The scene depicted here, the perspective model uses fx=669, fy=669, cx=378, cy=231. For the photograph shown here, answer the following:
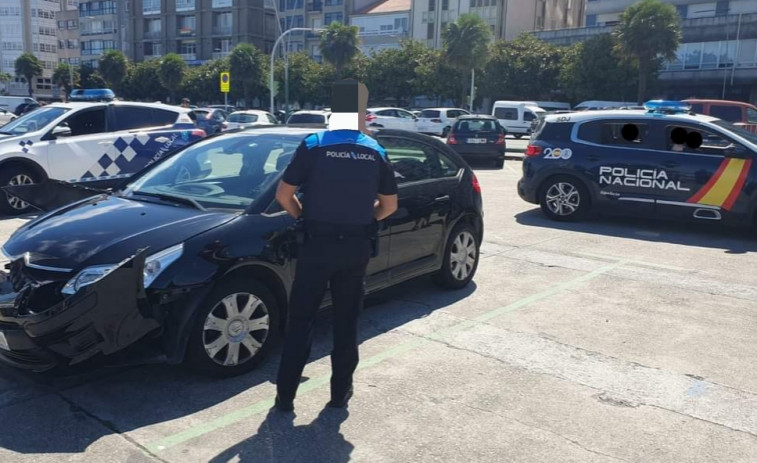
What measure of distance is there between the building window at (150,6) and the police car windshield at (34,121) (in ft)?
283

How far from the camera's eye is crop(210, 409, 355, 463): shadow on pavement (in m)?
3.31

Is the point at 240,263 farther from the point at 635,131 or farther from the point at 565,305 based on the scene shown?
the point at 635,131

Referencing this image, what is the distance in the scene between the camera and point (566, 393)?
414 centimetres

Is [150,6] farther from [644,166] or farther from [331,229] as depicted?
[331,229]

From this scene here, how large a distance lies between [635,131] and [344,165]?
755 cm

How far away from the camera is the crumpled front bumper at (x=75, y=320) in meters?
3.52

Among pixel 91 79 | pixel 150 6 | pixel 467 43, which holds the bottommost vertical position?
pixel 91 79

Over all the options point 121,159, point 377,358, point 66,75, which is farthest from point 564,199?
point 66,75

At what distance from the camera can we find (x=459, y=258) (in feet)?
20.6

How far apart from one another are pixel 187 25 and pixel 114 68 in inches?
773

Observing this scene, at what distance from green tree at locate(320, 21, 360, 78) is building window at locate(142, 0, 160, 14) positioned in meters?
43.2

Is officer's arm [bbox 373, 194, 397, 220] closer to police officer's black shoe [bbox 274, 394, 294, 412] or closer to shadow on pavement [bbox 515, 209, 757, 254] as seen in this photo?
police officer's black shoe [bbox 274, 394, 294, 412]

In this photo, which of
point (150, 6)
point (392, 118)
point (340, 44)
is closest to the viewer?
point (392, 118)

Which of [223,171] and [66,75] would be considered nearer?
[223,171]
